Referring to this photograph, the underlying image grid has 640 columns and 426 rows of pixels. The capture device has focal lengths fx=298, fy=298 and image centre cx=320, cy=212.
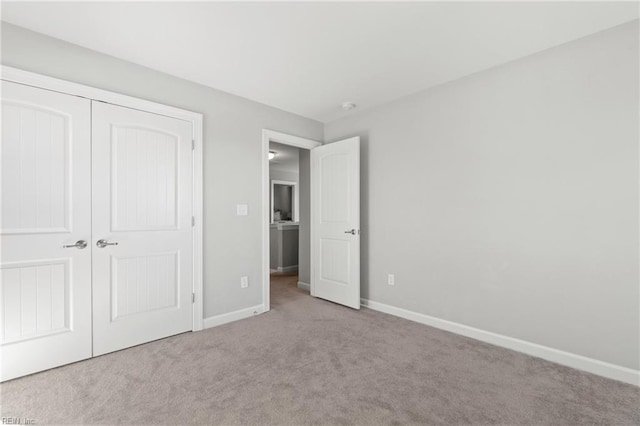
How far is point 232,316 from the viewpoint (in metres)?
3.17

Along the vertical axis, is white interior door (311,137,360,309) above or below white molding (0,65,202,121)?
below

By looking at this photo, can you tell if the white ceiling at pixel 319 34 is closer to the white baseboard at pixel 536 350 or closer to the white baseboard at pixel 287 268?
the white baseboard at pixel 536 350

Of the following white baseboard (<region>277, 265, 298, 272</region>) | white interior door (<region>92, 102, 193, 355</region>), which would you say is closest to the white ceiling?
white interior door (<region>92, 102, 193, 355</region>)

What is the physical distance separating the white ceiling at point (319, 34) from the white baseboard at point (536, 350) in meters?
2.37

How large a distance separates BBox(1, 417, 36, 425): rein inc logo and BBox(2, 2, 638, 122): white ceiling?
2.46m

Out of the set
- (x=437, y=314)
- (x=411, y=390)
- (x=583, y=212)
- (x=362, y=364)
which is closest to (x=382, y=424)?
(x=411, y=390)

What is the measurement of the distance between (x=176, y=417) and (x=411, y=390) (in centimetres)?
142

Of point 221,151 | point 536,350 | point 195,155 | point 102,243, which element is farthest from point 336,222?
point 102,243

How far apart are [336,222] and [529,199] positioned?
2029 mm

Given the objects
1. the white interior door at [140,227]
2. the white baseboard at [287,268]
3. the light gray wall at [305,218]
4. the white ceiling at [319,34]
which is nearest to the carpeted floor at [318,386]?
the white interior door at [140,227]

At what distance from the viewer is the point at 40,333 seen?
214 cm

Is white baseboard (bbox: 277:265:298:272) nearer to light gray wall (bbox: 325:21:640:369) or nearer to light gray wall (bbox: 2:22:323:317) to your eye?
light gray wall (bbox: 2:22:323:317)

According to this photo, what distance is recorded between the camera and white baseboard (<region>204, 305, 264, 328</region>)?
9.85ft

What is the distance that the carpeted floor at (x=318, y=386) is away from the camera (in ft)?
5.55
